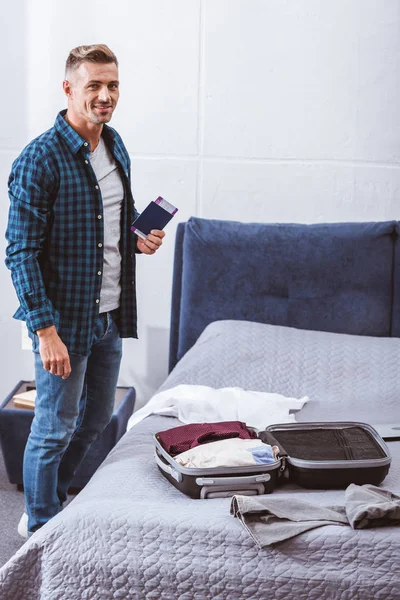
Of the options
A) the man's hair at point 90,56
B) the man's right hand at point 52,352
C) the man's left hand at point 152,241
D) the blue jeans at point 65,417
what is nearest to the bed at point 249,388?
the blue jeans at point 65,417

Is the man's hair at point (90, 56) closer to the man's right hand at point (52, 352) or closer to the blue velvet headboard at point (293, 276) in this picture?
the man's right hand at point (52, 352)

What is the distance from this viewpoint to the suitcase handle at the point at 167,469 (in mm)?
1964

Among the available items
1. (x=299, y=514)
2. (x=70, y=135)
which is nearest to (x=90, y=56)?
(x=70, y=135)

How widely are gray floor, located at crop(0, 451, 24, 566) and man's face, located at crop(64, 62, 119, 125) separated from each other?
4.39ft

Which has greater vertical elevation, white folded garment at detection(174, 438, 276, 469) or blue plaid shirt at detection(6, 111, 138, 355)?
blue plaid shirt at detection(6, 111, 138, 355)

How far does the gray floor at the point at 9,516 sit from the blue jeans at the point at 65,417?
0.17m

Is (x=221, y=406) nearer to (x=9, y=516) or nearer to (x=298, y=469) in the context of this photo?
(x=298, y=469)

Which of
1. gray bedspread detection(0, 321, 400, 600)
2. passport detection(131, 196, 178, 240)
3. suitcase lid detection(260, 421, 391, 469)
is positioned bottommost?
gray bedspread detection(0, 321, 400, 600)

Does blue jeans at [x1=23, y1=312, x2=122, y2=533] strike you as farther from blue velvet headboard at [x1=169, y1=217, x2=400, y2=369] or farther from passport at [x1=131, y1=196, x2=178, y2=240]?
blue velvet headboard at [x1=169, y1=217, x2=400, y2=369]

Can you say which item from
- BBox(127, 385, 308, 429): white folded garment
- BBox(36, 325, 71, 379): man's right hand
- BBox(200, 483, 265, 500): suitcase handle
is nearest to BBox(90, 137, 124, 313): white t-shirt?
BBox(36, 325, 71, 379): man's right hand

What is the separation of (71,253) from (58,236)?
0.06 meters

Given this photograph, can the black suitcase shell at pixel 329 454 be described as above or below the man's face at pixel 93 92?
below

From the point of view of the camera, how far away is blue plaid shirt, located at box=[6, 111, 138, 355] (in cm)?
219

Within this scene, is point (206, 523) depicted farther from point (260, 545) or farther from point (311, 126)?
point (311, 126)
